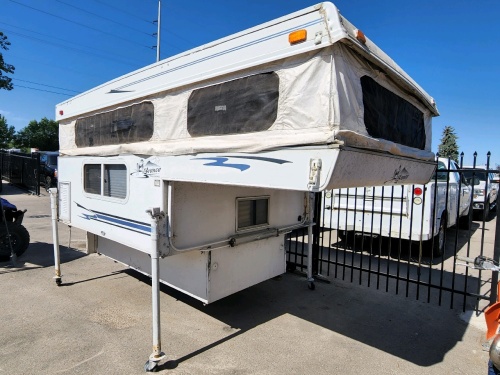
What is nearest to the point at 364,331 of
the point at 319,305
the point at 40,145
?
the point at 319,305

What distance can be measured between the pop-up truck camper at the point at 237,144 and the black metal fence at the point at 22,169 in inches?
476

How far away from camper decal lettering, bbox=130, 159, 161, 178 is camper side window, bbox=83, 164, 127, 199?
1.11ft

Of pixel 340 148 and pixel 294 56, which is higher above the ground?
pixel 294 56

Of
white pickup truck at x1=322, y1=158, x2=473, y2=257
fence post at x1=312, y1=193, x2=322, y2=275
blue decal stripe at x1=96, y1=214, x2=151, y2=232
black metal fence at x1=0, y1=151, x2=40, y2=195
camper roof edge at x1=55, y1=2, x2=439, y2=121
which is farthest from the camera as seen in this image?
black metal fence at x1=0, y1=151, x2=40, y2=195

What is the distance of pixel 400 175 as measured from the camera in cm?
300

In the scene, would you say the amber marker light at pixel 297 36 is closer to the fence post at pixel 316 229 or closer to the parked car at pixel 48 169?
the fence post at pixel 316 229

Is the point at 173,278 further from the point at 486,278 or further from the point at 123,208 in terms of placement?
the point at 486,278

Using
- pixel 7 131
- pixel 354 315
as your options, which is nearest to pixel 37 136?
pixel 7 131

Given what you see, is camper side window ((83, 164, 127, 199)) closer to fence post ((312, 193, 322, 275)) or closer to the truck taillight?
fence post ((312, 193, 322, 275))

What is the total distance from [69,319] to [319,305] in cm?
286

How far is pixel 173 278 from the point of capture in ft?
12.0

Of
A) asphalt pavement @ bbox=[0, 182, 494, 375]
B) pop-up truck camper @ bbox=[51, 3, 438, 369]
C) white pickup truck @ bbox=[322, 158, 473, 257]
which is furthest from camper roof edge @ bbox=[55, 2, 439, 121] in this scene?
asphalt pavement @ bbox=[0, 182, 494, 375]

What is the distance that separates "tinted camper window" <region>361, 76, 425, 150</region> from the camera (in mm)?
2482

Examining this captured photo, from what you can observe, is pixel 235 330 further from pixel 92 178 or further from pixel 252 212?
pixel 92 178
